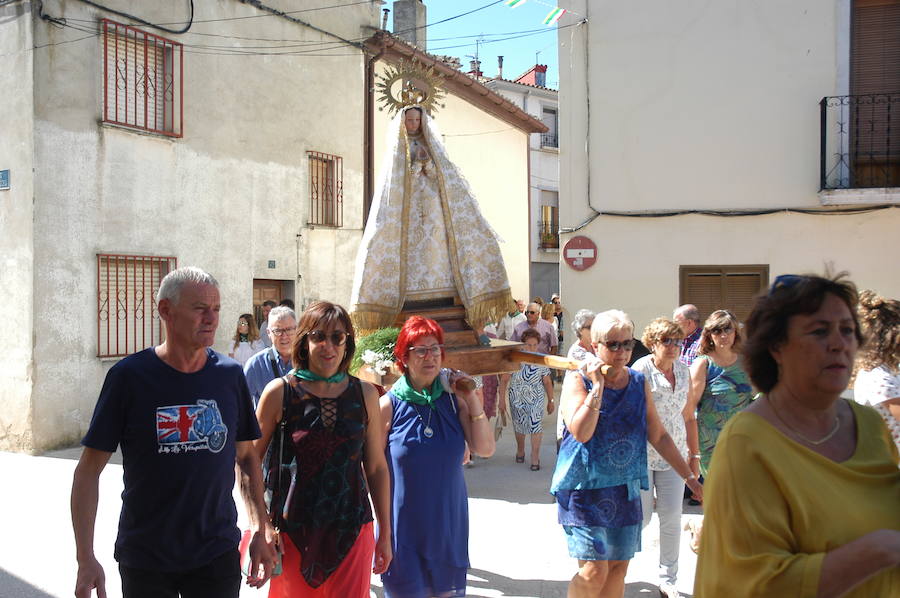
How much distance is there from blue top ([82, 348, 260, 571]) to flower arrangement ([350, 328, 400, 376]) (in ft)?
5.85

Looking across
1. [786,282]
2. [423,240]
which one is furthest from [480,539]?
[786,282]

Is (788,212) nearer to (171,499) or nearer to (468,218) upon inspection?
(468,218)

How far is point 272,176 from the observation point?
510 inches

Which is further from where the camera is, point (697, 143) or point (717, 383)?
point (697, 143)

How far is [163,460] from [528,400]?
625cm

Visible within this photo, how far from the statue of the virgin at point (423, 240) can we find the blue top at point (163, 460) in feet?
7.16

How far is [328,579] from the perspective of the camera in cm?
331

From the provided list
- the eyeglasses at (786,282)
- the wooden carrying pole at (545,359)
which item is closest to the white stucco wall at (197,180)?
the wooden carrying pole at (545,359)

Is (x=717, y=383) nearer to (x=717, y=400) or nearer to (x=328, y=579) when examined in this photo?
(x=717, y=400)

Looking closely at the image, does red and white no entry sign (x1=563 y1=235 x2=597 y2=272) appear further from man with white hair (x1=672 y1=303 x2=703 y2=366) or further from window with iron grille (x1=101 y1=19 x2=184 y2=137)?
window with iron grille (x1=101 y1=19 x2=184 y2=137)

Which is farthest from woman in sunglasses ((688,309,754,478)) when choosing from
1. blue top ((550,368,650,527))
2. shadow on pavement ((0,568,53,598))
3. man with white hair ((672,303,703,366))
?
shadow on pavement ((0,568,53,598))

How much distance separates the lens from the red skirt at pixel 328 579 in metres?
3.32

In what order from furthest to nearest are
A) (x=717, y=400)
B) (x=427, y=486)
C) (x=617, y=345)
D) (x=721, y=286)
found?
(x=721, y=286) < (x=717, y=400) < (x=617, y=345) < (x=427, y=486)

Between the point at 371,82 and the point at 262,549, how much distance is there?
12691 mm
